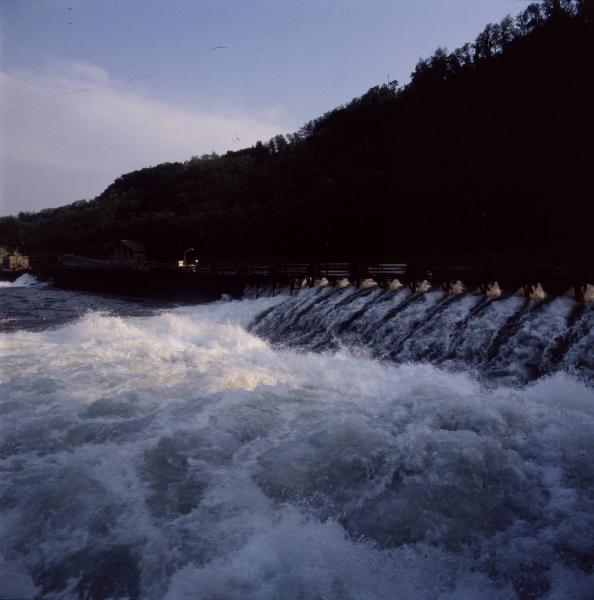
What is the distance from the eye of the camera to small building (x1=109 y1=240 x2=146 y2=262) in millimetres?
53125

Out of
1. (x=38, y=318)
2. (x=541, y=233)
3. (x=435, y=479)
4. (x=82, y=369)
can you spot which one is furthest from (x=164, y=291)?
(x=435, y=479)

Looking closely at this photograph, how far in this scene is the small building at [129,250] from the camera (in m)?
53.1

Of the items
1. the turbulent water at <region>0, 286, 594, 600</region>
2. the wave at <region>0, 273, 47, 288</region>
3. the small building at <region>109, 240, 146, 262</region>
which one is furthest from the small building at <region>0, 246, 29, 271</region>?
the turbulent water at <region>0, 286, 594, 600</region>

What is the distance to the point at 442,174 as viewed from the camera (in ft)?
117

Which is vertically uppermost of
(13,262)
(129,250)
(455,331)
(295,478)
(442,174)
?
→ (442,174)

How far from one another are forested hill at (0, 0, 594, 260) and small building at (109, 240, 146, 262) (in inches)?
52.5

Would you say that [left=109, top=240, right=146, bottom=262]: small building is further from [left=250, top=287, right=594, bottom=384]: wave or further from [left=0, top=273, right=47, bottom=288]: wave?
[left=250, top=287, right=594, bottom=384]: wave

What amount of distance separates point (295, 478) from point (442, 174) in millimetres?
35540

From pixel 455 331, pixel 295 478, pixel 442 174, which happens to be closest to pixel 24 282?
pixel 442 174

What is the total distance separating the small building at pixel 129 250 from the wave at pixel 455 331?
4070 centimetres

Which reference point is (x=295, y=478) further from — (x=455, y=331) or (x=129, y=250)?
(x=129, y=250)

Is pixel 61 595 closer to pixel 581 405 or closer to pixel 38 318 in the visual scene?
pixel 581 405

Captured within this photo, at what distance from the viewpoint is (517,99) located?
4366 cm

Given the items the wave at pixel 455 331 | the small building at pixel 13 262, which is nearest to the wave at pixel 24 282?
the small building at pixel 13 262
